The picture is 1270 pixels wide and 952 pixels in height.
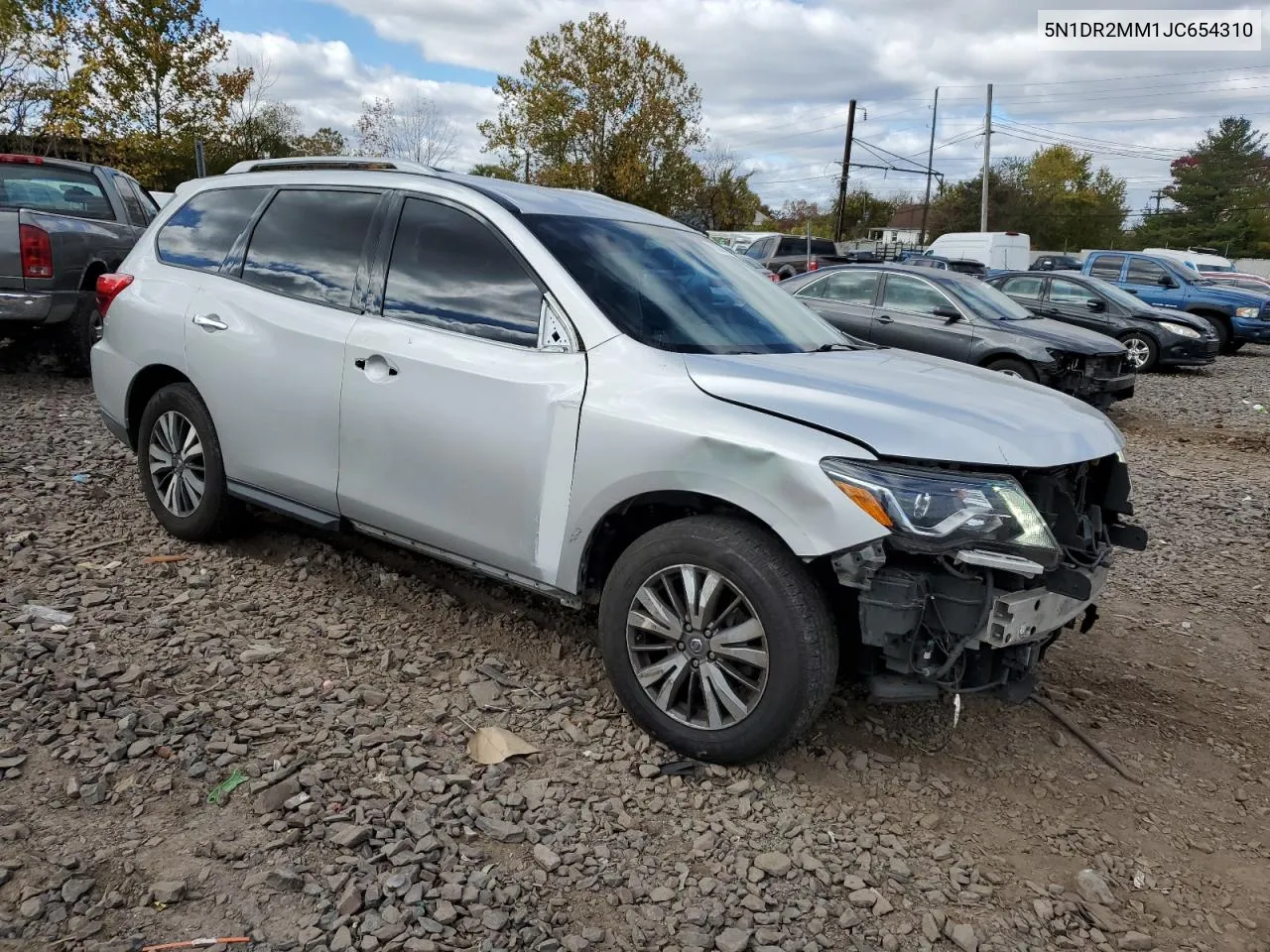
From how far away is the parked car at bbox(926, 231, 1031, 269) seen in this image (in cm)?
2631

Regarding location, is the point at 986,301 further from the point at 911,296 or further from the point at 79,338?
the point at 79,338

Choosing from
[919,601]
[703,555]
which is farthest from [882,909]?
[703,555]

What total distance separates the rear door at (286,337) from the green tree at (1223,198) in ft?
227

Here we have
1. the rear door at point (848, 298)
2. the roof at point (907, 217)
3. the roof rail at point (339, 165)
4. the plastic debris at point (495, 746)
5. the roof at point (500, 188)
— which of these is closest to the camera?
the plastic debris at point (495, 746)

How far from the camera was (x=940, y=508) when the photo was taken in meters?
2.70

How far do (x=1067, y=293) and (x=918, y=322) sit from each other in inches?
207

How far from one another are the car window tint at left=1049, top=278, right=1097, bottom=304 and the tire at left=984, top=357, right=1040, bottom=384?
5310 millimetres

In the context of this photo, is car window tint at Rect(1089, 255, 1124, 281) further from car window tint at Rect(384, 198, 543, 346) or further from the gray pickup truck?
car window tint at Rect(384, 198, 543, 346)

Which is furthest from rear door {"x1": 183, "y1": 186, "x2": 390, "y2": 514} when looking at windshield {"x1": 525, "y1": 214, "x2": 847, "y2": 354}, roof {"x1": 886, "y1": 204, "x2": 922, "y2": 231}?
roof {"x1": 886, "y1": 204, "x2": 922, "y2": 231}

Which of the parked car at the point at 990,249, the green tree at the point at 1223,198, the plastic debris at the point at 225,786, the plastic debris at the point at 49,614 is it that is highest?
the green tree at the point at 1223,198

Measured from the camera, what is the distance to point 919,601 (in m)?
2.71

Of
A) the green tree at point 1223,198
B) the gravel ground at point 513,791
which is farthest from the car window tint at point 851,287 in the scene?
the green tree at point 1223,198

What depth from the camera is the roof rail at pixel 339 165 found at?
13.3 feet

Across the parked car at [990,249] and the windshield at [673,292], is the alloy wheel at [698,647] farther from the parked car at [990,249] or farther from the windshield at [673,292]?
the parked car at [990,249]
